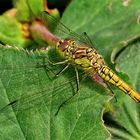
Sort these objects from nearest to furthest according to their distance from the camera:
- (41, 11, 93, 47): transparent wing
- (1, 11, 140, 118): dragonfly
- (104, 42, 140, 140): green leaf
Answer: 1. (1, 11, 140, 118): dragonfly
2. (104, 42, 140, 140): green leaf
3. (41, 11, 93, 47): transparent wing

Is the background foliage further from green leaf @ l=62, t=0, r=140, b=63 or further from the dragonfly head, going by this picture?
green leaf @ l=62, t=0, r=140, b=63

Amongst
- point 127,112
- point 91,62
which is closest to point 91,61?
point 91,62

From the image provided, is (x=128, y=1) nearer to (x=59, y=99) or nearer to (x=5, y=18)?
(x=5, y=18)

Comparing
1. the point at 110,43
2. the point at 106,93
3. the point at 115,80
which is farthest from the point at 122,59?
the point at 106,93

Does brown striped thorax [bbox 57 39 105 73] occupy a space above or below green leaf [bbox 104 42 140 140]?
above

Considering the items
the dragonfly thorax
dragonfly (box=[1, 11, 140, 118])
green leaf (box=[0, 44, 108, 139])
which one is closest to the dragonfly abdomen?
dragonfly (box=[1, 11, 140, 118])

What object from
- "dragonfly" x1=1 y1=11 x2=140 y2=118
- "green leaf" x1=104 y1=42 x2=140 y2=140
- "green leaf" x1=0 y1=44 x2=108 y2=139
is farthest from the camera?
"green leaf" x1=104 y1=42 x2=140 y2=140

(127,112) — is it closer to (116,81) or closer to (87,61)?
(116,81)
